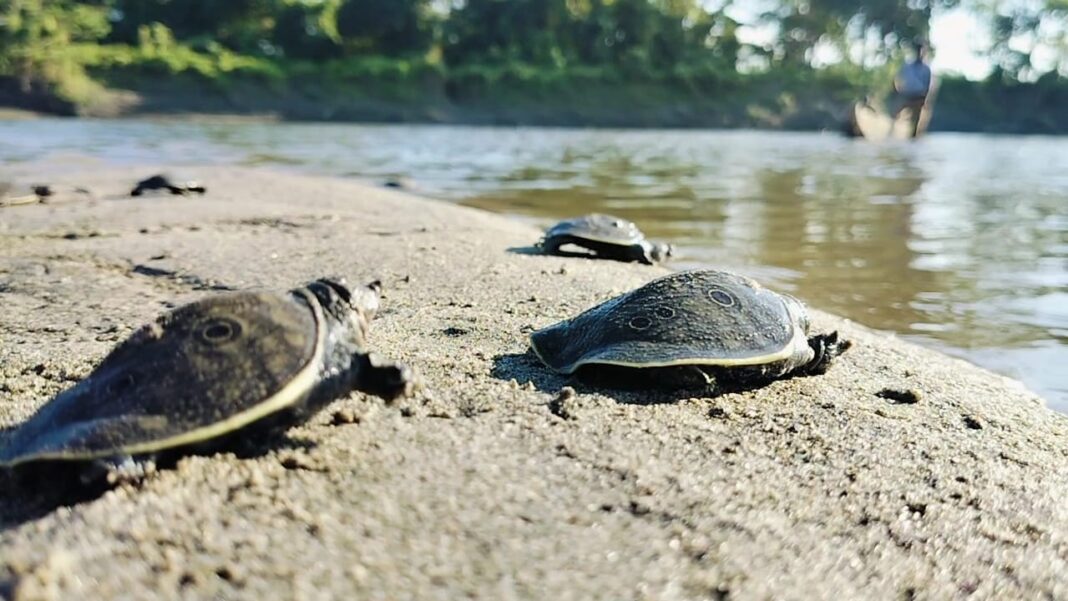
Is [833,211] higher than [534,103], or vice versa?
[534,103]

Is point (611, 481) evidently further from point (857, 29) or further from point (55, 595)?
point (857, 29)

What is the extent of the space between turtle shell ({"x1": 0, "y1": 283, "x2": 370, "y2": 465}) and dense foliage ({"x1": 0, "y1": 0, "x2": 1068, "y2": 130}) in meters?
43.9

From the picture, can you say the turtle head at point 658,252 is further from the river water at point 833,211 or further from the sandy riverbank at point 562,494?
the sandy riverbank at point 562,494

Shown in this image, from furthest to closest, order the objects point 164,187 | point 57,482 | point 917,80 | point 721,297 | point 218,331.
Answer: point 917,80, point 164,187, point 721,297, point 218,331, point 57,482

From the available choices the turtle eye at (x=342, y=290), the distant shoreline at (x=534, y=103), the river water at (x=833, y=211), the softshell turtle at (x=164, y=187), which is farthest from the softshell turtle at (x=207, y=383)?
the distant shoreline at (x=534, y=103)

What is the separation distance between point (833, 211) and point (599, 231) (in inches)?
179

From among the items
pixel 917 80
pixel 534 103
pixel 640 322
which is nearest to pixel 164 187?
pixel 640 322

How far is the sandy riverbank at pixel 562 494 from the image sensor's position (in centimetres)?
166

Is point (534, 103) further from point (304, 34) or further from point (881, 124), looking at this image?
point (881, 124)

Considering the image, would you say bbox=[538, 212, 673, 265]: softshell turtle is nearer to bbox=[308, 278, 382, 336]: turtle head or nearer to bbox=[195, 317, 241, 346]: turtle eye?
bbox=[308, 278, 382, 336]: turtle head

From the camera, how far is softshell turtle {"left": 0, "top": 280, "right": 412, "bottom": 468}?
1.86 metres

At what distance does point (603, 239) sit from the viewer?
18.7 feet

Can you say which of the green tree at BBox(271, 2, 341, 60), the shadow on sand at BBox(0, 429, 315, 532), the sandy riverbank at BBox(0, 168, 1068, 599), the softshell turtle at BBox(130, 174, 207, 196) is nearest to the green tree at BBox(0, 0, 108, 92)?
the green tree at BBox(271, 2, 341, 60)

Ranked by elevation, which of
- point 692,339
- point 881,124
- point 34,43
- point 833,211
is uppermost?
point 34,43
